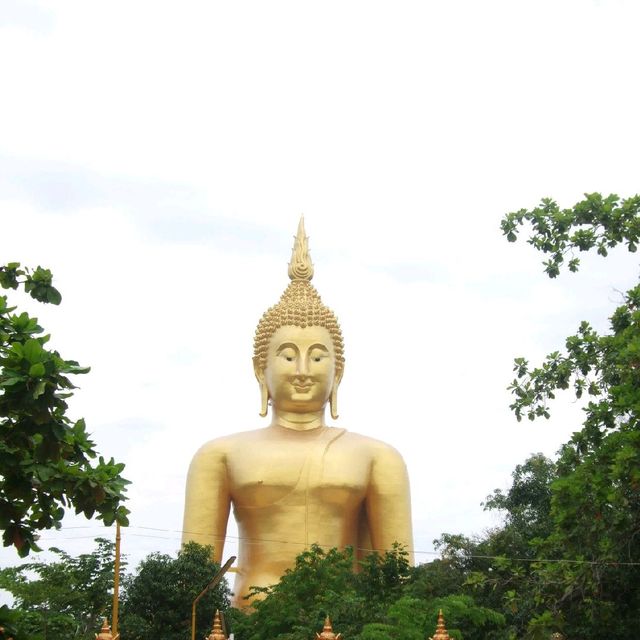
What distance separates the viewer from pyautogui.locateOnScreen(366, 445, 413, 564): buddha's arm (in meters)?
21.5

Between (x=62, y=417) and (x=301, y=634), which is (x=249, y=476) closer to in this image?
(x=301, y=634)

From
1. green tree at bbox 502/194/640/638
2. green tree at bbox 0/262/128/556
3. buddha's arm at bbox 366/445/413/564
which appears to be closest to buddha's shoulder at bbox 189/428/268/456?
buddha's arm at bbox 366/445/413/564

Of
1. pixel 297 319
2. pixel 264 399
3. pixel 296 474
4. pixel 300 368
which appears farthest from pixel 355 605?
pixel 297 319

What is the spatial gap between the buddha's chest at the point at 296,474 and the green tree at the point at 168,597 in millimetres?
2582

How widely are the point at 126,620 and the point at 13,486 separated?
Result: 37.7 feet

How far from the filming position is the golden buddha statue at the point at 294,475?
21.4 metres

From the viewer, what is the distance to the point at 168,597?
18688 millimetres

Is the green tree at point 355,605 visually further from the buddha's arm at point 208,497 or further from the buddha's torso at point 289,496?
the buddha's arm at point 208,497

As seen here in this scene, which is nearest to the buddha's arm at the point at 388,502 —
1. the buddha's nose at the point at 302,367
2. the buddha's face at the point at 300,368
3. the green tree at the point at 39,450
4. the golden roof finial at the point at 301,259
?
the buddha's face at the point at 300,368

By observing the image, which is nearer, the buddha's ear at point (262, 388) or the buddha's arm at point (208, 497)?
the buddha's arm at point (208, 497)

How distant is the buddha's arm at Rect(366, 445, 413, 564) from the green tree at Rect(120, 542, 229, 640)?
359 cm

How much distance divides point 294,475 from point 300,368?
5.82ft

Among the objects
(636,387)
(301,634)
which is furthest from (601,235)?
(301,634)

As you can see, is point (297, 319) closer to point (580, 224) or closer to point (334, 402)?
point (334, 402)
